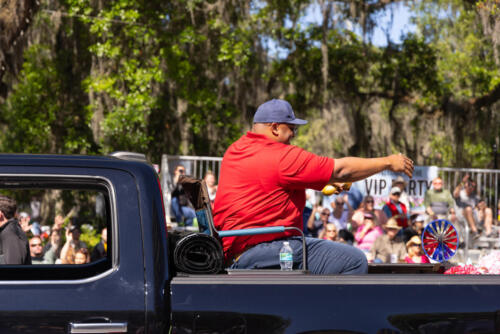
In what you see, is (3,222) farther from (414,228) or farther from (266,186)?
(414,228)

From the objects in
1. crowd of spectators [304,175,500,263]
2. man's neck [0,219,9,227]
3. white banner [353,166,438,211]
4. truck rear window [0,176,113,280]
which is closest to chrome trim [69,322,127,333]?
Result: truck rear window [0,176,113,280]

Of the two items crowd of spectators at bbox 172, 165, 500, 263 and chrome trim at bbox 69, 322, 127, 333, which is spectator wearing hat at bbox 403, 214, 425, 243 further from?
chrome trim at bbox 69, 322, 127, 333

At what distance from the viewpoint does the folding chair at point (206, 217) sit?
3.30 meters

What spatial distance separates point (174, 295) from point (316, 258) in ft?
3.09

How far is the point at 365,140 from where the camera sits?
18.8 meters

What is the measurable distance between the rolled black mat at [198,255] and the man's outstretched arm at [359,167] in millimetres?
793

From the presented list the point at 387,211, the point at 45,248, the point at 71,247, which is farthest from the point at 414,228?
the point at 45,248

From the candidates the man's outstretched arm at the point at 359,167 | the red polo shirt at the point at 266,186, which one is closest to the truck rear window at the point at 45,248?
the red polo shirt at the point at 266,186

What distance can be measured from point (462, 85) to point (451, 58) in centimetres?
527

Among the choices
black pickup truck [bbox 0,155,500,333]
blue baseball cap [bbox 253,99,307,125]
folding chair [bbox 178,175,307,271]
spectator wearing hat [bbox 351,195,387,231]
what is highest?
blue baseball cap [bbox 253,99,307,125]

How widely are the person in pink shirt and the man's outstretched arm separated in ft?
20.5

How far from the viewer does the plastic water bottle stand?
3271 mm

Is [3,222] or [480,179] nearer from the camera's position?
[3,222]

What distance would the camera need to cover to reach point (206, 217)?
3555mm
